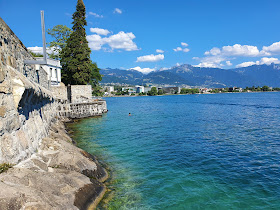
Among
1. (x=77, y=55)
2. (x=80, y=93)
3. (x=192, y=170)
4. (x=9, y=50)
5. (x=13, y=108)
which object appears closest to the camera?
(x=13, y=108)

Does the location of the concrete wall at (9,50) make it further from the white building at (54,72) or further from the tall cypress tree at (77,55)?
the tall cypress tree at (77,55)

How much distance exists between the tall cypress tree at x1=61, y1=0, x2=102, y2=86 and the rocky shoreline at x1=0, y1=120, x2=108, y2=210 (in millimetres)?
33629

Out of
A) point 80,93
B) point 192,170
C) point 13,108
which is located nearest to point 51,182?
point 13,108

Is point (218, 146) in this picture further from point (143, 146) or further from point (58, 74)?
point (58, 74)

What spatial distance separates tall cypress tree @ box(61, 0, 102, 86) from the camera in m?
42.7

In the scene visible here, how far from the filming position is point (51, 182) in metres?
7.07

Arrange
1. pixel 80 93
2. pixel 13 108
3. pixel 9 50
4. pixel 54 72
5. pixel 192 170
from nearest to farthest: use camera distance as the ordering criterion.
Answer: pixel 13 108, pixel 9 50, pixel 192 170, pixel 54 72, pixel 80 93

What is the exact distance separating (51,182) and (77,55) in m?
39.6

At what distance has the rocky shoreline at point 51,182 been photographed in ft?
17.3

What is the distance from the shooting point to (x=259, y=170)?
1204cm

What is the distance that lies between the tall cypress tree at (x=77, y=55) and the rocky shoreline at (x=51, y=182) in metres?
33.6

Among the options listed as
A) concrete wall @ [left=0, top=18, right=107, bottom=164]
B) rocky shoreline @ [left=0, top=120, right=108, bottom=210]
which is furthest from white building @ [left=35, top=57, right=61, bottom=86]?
rocky shoreline @ [left=0, top=120, right=108, bottom=210]

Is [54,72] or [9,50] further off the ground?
[54,72]

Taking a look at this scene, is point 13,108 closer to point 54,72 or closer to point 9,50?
point 9,50
